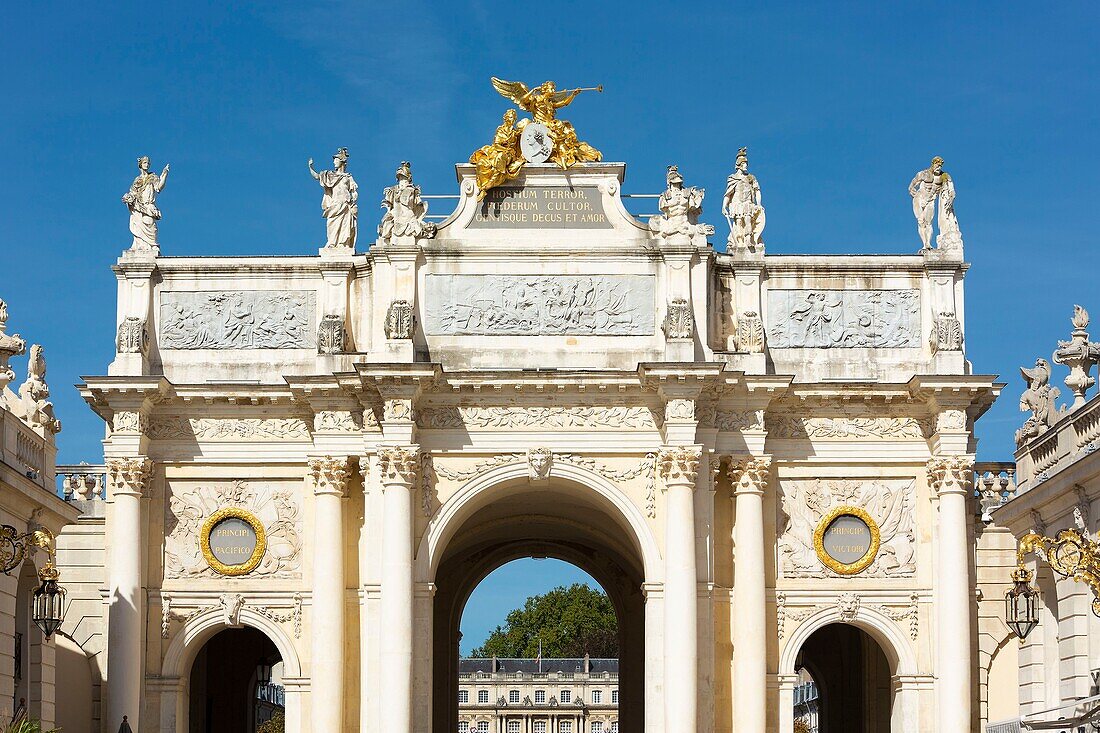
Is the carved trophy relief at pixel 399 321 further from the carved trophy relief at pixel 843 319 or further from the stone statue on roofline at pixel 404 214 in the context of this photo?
the carved trophy relief at pixel 843 319

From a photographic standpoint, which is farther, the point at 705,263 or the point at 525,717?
the point at 525,717

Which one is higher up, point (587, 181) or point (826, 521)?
point (587, 181)

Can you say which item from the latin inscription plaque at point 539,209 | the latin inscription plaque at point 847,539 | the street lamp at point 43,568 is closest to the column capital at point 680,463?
the latin inscription plaque at point 847,539

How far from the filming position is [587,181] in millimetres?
39281

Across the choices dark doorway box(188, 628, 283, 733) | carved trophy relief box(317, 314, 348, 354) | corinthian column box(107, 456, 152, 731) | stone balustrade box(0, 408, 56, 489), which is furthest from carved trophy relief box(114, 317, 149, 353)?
dark doorway box(188, 628, 283, 733)

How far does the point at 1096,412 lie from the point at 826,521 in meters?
10.1

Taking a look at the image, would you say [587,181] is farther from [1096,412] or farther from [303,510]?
[1096,412]

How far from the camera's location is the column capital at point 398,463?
37.3 m

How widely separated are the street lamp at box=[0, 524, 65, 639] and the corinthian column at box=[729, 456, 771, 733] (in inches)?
549

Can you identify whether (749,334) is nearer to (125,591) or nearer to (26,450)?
(125,591)

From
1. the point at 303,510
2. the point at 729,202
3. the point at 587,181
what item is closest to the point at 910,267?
the point at 729,202

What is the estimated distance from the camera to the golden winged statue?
39125mm

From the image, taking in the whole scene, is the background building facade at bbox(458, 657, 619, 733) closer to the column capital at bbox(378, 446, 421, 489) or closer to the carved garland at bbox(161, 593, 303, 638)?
the carved garland at bbox(161, 593, 303, 638)

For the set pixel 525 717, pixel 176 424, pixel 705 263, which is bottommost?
pixel 525 717
